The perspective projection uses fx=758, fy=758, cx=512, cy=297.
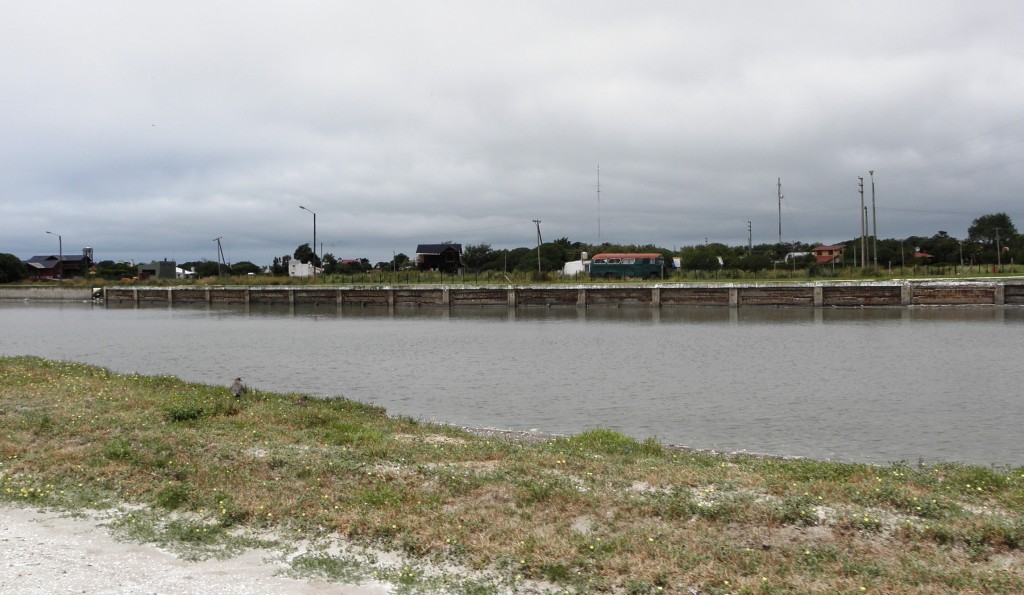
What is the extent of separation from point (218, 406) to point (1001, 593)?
12.7 m

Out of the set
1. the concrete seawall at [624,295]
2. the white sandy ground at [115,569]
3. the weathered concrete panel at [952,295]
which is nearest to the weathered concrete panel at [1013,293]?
the concrete seawall at [624,295]

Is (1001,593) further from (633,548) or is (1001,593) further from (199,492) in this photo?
(199,492)

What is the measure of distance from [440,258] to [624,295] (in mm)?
56874

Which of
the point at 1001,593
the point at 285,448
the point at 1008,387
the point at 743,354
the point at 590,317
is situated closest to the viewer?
the point at 1001,593

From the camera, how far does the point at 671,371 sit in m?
26.5

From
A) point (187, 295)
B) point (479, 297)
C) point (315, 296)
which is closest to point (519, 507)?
point (479, 297)

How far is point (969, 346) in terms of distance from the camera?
3353 centimetres

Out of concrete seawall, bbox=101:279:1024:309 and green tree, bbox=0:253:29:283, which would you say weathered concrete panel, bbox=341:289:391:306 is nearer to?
concrete seawall, bbox=101:279:1024:309

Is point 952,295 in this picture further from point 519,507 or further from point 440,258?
point 440,258

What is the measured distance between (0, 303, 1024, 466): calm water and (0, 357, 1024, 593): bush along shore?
194 inches

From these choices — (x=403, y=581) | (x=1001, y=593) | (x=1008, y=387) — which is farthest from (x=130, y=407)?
(x=1008, y=387)

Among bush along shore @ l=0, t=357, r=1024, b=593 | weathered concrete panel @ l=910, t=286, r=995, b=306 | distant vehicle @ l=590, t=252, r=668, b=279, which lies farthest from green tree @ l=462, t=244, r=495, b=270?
bush along shore @ l=0, t=357, r=1024, b=593

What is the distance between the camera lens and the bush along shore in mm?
6422

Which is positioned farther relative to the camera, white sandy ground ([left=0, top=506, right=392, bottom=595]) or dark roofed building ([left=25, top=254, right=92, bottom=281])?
dark roofed building ([left=25, top=254, right=92, bottom=281])
